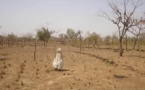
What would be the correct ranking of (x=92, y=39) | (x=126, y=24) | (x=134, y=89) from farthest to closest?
(x=92, y=39), (x=126, y=24), (x=134, y=89)

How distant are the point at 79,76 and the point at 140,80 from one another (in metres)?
3.78

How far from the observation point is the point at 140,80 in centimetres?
1371

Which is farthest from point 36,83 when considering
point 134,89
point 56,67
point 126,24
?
point 126,24

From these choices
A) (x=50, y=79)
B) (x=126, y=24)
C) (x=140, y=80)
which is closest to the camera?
(x=50, y=79)

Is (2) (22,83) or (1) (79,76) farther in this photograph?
(1) (79,76)

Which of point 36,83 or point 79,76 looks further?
point 79,76

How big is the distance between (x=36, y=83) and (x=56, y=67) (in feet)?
12.2

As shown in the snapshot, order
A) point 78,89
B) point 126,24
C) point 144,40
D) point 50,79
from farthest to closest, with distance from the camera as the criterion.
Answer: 1. point 144,40
2. point 126,24
3. point 50,79
4. point 78,89

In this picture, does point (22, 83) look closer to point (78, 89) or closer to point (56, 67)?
point (78, 89)

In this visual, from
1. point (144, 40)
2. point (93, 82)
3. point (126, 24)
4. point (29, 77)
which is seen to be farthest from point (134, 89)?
point (144, 40)

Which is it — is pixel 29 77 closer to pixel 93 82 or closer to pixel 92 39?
pixel 93 82

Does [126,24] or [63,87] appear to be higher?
[126,24]

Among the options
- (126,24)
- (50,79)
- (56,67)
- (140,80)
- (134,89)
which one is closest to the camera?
(134,89)

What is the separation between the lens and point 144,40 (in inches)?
2418
